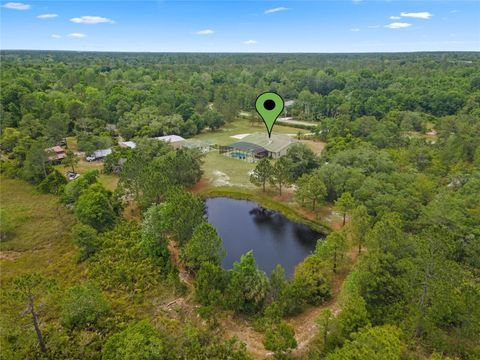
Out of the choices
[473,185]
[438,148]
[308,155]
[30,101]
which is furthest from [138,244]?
[30,101]

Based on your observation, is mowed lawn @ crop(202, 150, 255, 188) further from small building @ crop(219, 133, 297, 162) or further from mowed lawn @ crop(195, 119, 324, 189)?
small building @ crop(219, 133, 297, 162)

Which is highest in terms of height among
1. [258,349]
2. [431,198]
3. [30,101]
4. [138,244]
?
[30,101]

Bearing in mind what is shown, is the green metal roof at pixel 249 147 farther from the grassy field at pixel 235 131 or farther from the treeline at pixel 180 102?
the treeline at pixel 180 102

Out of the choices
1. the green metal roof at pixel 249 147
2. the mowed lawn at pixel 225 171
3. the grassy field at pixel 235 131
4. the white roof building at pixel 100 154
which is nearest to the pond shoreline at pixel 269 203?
the mowed lawn at pixel 225 171

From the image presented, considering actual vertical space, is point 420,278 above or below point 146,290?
above

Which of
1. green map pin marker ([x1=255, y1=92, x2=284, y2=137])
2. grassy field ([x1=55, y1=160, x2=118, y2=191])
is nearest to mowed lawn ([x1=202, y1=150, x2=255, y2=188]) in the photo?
grassy field ([x1=55, y1=160, x2=118, y2=191])

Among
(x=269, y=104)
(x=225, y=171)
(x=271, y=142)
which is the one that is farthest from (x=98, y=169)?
(x=269, y=104)

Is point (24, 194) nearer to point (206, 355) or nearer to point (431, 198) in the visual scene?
point (206, 355)
